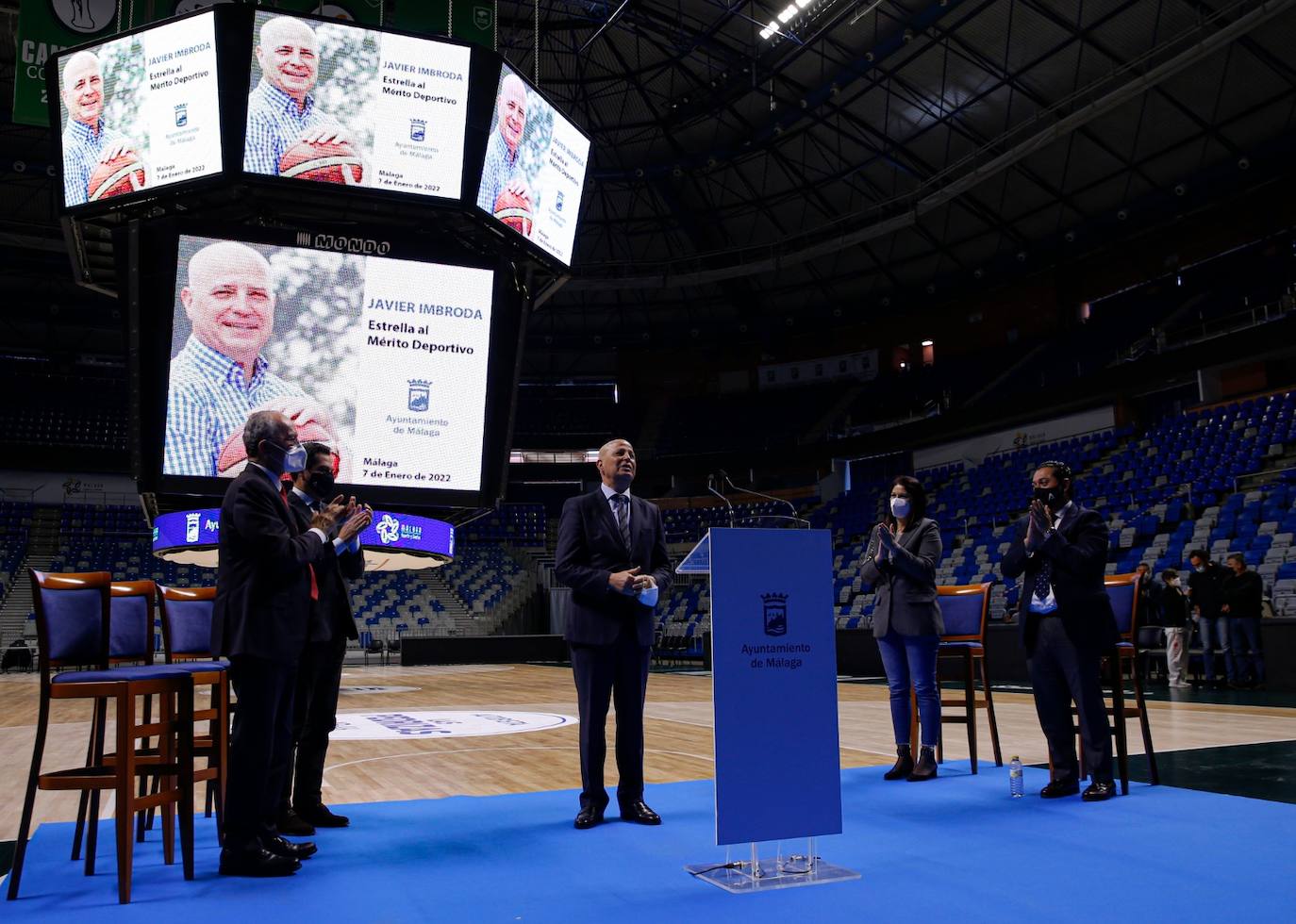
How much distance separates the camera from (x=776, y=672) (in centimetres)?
354

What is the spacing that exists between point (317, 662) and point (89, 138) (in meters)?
8.65

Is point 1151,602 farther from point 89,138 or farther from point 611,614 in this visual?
point 89,138

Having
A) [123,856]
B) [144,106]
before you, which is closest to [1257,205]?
[144,106]

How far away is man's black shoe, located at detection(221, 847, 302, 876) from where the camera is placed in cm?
343

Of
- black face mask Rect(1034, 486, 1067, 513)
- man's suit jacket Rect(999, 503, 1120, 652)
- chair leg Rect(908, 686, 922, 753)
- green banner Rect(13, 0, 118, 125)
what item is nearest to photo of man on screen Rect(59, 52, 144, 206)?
green banner Rect(13, 0, 118, 125)

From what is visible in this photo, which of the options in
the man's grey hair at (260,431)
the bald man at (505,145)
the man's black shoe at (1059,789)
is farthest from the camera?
the bald man at (505,145)

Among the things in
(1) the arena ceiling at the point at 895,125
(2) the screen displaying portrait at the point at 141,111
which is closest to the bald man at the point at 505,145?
(1) the arena ceiling at the point at 895,125

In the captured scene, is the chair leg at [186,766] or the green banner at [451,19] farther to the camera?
the green banner at [451,19]

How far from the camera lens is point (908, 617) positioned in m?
5.38

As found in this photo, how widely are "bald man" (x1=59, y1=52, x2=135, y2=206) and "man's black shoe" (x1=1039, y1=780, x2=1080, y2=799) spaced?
10282 millimetres

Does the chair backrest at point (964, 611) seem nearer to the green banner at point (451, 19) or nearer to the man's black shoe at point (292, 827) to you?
the man's black shoe at point (292, 827)

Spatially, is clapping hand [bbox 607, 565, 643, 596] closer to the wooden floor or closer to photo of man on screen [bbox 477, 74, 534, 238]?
the wooden floor

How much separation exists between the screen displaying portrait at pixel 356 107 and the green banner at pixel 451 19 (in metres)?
0.66

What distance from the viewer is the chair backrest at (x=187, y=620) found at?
4.62m
